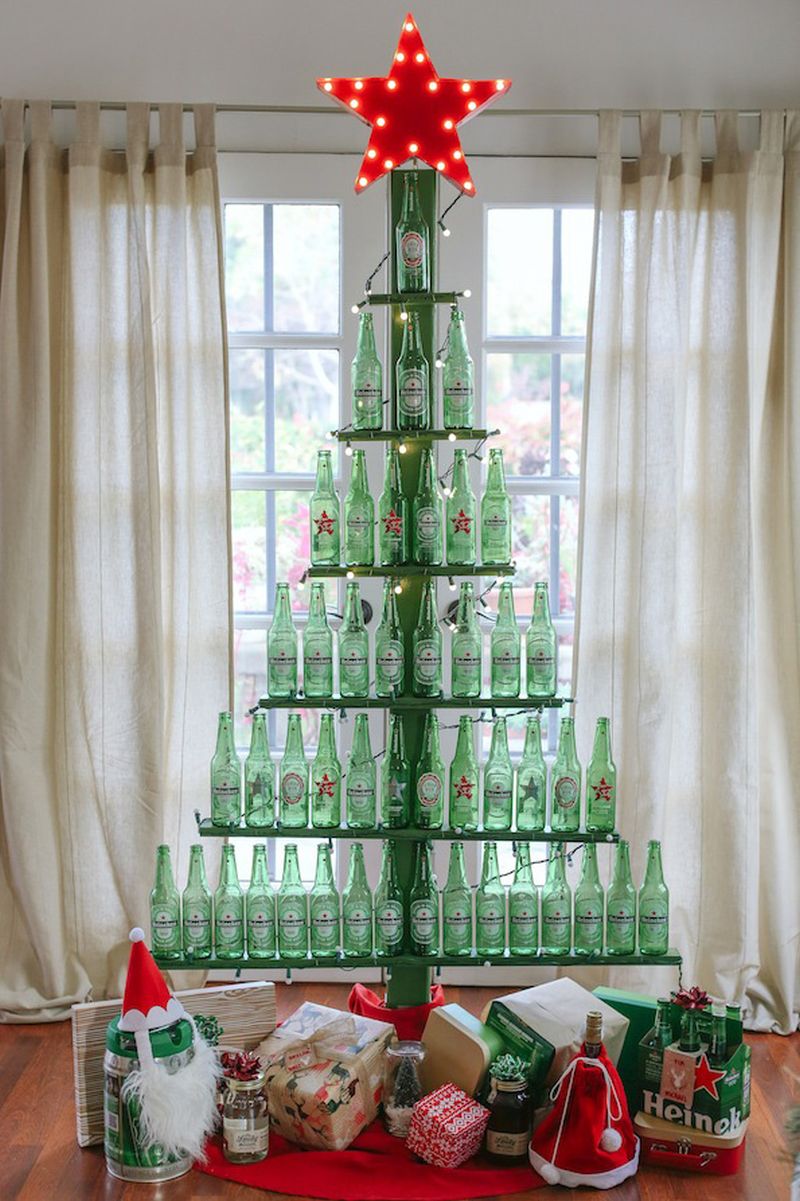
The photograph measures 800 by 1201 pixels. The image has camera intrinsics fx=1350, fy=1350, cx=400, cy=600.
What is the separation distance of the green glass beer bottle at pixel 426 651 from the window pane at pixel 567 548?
748mm

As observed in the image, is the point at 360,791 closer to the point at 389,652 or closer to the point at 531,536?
the point at 389,652

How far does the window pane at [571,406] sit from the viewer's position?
3.52 metres

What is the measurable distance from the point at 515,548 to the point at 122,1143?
1751mm

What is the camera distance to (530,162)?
11.2 ft

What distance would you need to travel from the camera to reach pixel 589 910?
2.94 m

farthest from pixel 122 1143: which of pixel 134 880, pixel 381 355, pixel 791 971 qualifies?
pixel 381 355

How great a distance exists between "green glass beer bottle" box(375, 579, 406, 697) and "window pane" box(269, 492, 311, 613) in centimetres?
69

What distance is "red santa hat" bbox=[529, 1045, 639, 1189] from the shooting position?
2.56 meters

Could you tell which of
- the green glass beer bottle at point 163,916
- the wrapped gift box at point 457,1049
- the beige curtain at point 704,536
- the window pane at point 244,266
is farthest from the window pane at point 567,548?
the green glass beer bottle at point 163,916

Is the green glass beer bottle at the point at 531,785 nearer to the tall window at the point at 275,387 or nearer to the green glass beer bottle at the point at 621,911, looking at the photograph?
the green glass beer bottle at the point at 621,911

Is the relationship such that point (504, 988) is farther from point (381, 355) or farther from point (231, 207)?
point (231, 207)

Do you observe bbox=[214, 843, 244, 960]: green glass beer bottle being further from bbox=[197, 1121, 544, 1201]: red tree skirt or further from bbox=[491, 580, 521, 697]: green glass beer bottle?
bbox=[491, 580, 521, 697]: green glass beer bottle

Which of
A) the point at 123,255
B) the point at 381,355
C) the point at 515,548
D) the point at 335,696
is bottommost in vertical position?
the point at 335,696

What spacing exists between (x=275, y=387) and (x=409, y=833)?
1288mm
